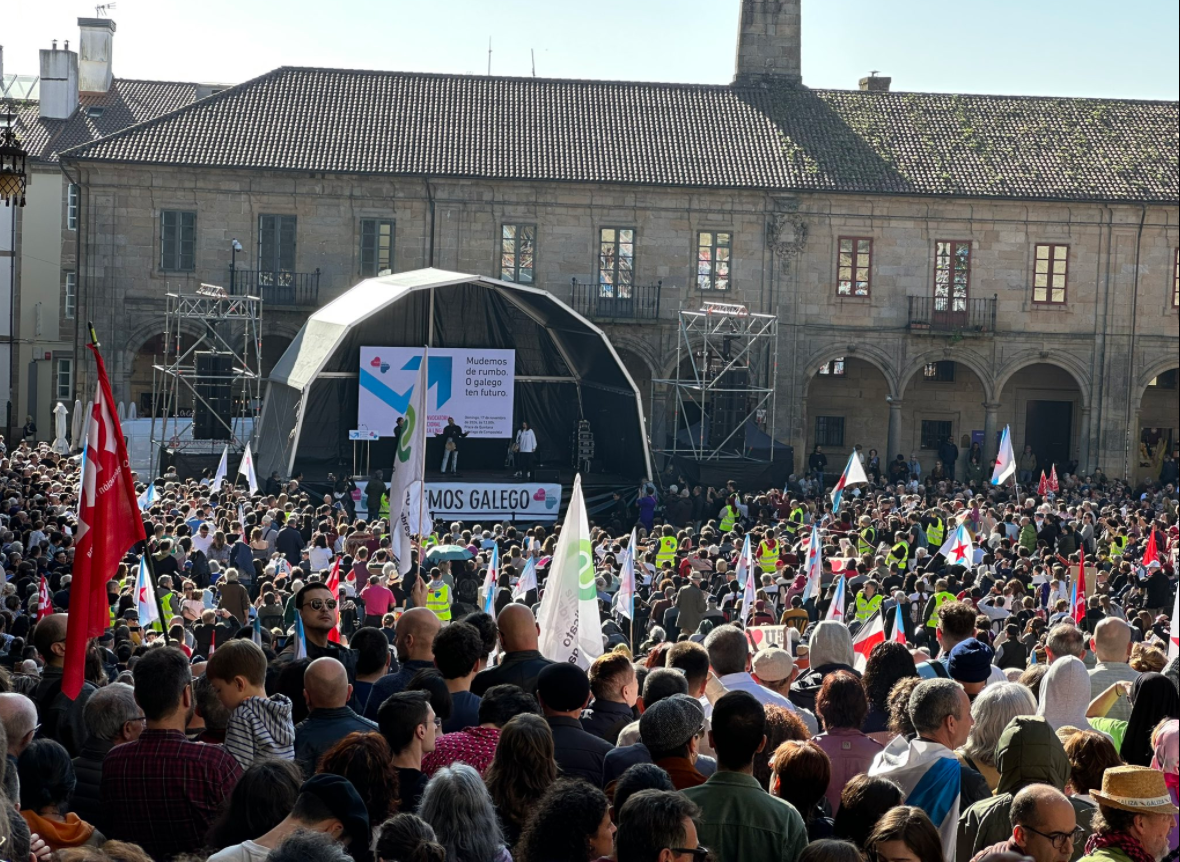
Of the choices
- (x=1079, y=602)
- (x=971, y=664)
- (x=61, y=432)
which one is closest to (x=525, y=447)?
(x=61, y=432)

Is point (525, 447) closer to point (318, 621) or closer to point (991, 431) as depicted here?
point (991, 431)

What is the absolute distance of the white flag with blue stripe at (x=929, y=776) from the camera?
5871 millimetres

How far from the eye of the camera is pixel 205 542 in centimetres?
1773

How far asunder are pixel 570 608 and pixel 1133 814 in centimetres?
589

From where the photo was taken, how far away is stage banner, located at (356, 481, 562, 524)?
27984 millimetres

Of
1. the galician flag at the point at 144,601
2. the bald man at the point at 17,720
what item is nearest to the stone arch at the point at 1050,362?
the galician flag at the point at 144,601

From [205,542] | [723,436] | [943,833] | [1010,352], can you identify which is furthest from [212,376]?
[943,833]

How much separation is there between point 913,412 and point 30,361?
23959 mm

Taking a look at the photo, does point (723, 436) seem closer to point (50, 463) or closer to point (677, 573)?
point (50, 463)

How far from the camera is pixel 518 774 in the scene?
221 inches

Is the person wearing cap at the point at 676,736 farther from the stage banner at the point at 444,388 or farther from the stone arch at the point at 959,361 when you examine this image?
the stone arch at the point at 959,361

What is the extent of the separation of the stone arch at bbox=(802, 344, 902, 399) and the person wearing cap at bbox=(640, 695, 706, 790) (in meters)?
30.9

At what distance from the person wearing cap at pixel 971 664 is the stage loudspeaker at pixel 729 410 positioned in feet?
90.5

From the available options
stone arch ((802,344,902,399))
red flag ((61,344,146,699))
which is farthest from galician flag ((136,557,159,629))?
stone arch ((802,344,902,399))
